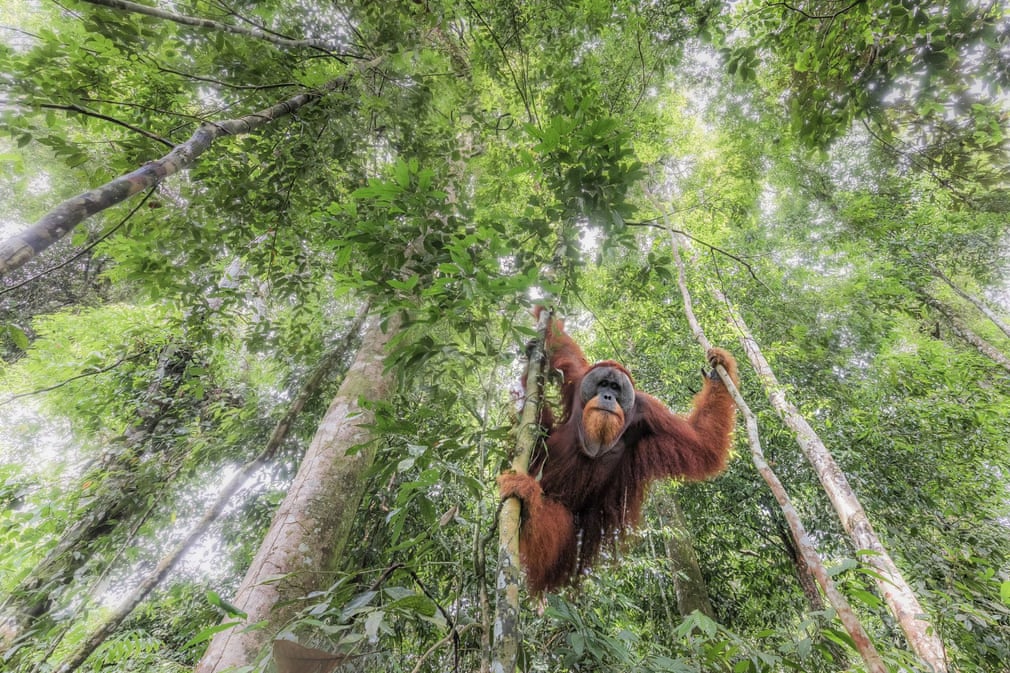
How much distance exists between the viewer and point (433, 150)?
254cm

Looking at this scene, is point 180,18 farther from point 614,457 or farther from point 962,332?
point 962,332

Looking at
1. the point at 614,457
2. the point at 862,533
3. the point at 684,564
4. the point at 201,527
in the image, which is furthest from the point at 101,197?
the point at 684,564

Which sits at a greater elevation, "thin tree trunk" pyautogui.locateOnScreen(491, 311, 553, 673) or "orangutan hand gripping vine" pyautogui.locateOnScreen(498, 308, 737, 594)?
"thin tree trunk" pyautogui.locateOnScreen(491, 311, 553, 673)

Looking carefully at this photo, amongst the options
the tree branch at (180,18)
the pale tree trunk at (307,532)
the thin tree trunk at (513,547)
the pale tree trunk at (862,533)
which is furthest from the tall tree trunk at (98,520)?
the pale tree trunk at (862,533)

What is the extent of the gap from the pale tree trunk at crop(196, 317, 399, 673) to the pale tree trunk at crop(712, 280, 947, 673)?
2146 mm

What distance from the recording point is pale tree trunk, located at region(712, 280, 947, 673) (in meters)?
2.16

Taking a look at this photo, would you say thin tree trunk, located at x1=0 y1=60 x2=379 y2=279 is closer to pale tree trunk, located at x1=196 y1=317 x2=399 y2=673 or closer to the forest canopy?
the forest canopy

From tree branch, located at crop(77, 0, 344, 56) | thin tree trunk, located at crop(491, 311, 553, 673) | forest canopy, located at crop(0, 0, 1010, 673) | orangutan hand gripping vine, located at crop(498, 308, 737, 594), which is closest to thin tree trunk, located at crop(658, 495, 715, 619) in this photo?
→ forest canopy, located at crop(0, 0, 1010, 673)

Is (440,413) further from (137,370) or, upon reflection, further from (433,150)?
(137,370)

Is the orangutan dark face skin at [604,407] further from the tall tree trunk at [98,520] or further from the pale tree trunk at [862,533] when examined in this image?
the tall tree trunk at [98,520]

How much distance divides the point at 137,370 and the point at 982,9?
537 centimetres

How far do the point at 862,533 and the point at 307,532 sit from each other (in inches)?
131

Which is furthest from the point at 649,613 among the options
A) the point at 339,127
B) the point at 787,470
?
the point at 339,127

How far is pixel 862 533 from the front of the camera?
106 inches
